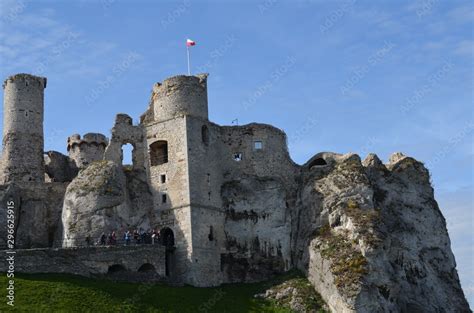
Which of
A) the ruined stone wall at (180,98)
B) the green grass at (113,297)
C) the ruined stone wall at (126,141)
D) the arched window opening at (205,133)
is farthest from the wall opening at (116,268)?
the ruined stone wall at (180,98)

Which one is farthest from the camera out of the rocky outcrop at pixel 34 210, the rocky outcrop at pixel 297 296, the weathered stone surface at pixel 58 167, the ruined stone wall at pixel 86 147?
the ruined stone wall at pixel 86 147

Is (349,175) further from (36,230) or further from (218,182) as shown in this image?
(36,230)

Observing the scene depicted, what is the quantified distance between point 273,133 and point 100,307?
79.9 feet

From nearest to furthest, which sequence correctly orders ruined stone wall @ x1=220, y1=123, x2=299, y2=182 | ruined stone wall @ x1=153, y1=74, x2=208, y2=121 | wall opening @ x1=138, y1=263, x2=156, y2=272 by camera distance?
wall opening @ x1=138, y1=263, x2=156, y2=272 → ruined stone wall @ x1=153, y1=74, x2=208, y2=121 → ruined stone wall @ x1=220, y1=123, x2=299, y2=182

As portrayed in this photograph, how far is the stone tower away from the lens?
66625 mm

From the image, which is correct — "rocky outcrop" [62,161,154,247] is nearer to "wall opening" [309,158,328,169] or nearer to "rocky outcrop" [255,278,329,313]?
"rocky outcrop" [255,278,329,313]

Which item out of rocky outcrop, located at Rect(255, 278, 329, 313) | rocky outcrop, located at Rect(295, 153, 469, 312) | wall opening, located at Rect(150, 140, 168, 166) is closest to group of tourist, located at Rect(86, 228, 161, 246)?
wall opening, located at Rect(150, 140, 168, 166)

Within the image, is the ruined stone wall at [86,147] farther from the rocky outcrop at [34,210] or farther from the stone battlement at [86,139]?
the rocky outcrop at [34,210]

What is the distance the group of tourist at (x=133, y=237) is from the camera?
60947mm

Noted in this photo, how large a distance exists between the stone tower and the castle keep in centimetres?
9

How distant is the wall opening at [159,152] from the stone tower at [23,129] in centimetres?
882

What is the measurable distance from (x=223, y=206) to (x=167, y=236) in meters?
5.38

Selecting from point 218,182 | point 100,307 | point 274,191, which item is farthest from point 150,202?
point 100,307

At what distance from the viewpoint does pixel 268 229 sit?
6762 cm
